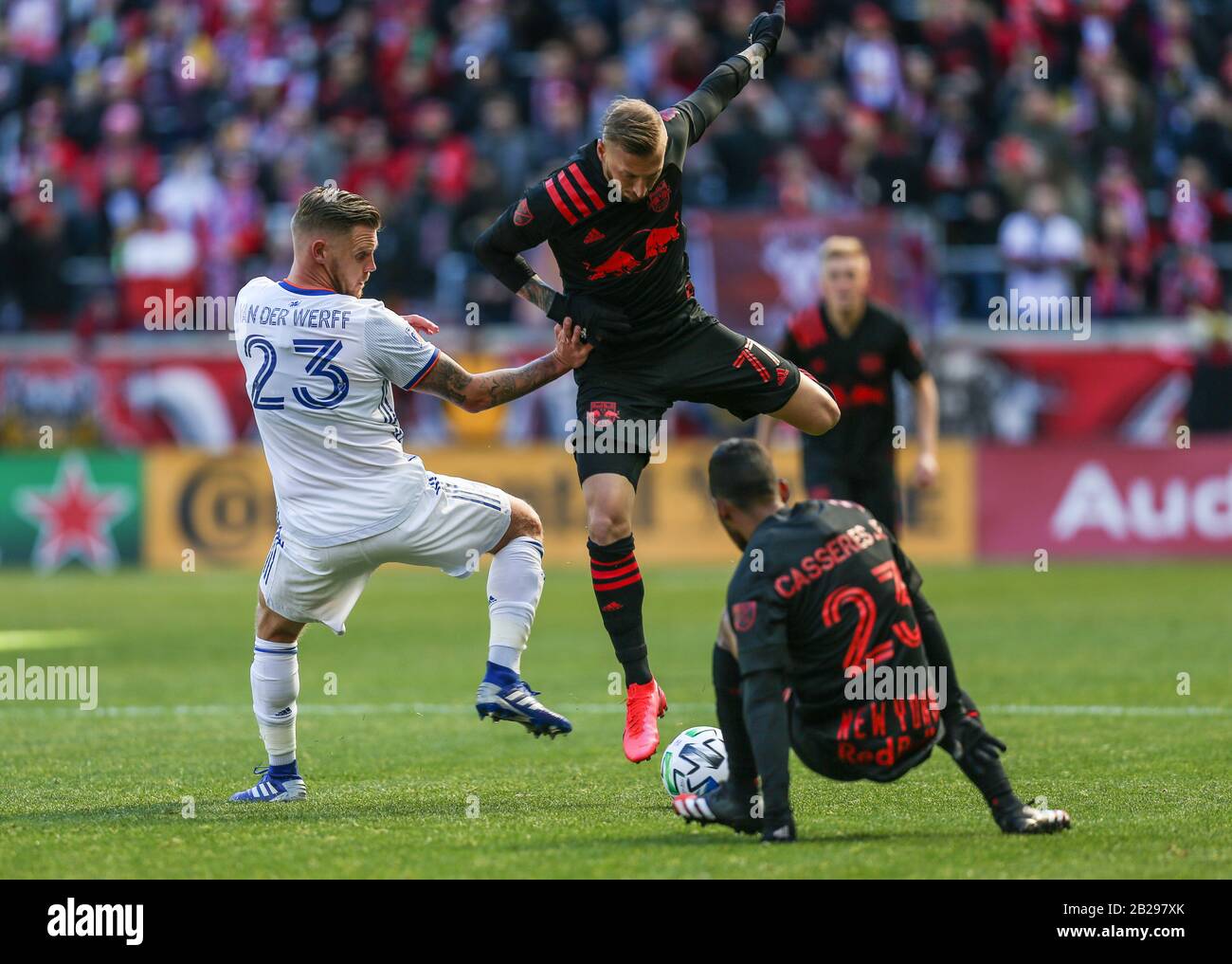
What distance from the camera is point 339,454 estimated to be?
7211 mm

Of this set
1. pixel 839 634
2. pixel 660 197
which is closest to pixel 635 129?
pixel 660 197

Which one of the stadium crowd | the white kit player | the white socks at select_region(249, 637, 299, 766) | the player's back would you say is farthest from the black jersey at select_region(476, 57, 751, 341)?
the stadium crowd

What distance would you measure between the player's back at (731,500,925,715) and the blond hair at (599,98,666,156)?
211 centimetres

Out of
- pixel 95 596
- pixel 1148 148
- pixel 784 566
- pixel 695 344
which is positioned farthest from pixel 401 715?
pixel 1148 148

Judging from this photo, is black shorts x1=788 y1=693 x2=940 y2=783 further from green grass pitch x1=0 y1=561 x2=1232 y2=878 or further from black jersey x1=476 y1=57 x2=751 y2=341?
black jersey x1=476 y1=57 x2=751 y2=341

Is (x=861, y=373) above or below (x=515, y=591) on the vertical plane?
above

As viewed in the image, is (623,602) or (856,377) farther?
(856,377)

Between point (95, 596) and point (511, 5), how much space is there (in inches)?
418

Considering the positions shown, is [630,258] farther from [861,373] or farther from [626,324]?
[861,373]

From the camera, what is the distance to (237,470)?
1981 centimetres

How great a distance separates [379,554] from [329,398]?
0.63m

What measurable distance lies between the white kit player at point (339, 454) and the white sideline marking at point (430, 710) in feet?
9.36

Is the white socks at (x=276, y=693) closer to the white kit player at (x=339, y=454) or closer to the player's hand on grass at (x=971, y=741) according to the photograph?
the white kit player at (x=339, y=454)
